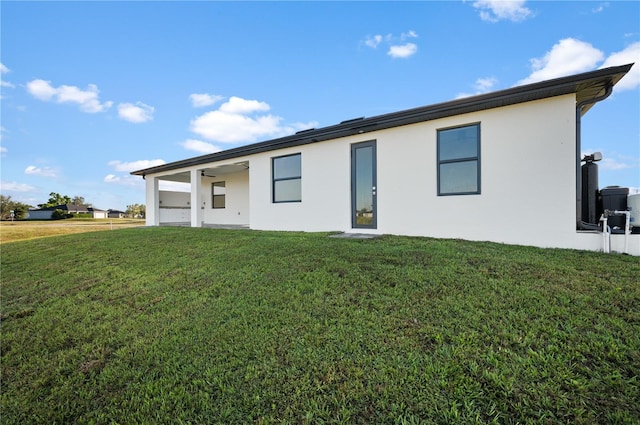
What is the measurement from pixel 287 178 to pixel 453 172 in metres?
4.99

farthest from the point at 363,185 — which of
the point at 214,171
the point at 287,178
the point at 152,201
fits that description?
the point at 152,201

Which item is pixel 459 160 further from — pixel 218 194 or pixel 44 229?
pixel 44 229

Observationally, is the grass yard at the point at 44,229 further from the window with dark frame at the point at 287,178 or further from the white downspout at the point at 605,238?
the white downspout at the point at 605,238

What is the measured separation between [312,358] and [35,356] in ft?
8.89

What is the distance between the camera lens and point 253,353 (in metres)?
2.31

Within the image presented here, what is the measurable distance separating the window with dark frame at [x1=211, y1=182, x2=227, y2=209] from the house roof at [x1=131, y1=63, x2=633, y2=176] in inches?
257

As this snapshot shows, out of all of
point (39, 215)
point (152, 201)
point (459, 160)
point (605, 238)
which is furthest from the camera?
point (39, 215)

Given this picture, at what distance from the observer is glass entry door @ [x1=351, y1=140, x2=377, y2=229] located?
24.0ft

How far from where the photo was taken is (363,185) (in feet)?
24.6

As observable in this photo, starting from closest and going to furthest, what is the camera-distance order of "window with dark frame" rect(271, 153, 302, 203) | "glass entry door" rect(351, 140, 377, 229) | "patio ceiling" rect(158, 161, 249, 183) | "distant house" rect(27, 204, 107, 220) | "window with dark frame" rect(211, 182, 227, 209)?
"glass entry door" rect(351, 140, 377, 229)
"window with dark frame" rect(271, 153, 302, 203)
"patio ceiling" rect(158, 161, 249, 183)
"window with dark frame" rect(211, 182, 227, 209)
"distant house" rect(27, 204, 107, 220)

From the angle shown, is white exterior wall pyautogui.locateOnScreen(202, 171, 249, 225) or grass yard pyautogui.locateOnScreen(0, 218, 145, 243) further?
grass yard pyautogui.locateOnScreen(0, 218, 145, 243)

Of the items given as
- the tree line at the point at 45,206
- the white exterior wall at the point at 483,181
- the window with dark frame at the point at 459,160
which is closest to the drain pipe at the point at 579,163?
the white exterior wall at the point at 483,181

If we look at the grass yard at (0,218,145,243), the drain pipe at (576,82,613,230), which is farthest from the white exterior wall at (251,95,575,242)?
the grass yard at (0,218,145,243)

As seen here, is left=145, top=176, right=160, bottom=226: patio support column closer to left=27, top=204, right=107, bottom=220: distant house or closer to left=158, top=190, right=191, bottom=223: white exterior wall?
left=158, top=190, right=191, bottom=223: white exterior wall
